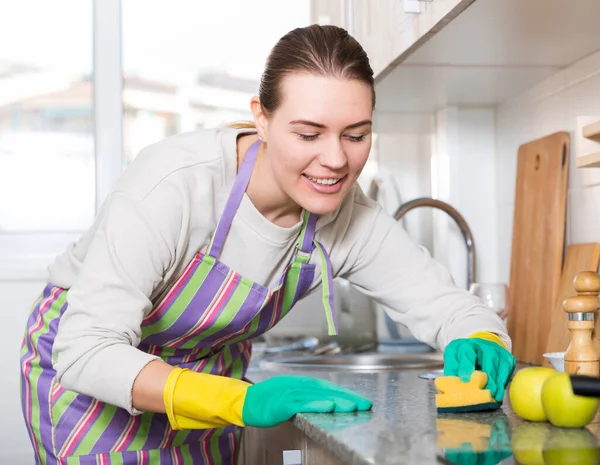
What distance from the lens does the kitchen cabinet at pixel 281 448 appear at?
111 centimetres

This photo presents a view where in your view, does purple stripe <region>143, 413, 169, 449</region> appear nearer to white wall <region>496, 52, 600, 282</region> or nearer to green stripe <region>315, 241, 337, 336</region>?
green stripe <region>315, 241, 337, 336</region>

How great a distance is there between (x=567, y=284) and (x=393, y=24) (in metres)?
0.64

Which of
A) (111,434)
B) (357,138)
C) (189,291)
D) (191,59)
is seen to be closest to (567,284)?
(357,138)

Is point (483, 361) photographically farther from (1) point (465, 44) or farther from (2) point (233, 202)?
(1) point (465, 44)

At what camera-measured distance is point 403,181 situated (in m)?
2.50

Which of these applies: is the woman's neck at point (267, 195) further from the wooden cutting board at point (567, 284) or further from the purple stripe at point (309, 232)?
the wooden cutting board at point (567, 284)

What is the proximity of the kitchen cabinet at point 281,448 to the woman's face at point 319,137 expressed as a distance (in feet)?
1.10

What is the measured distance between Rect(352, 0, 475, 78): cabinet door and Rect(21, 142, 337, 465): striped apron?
0.39 metres

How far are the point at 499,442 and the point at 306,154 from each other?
496mm

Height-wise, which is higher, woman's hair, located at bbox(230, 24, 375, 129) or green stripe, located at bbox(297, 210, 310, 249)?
woman's hair, located at bbox(230, 24, 375, 129)

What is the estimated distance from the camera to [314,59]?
1.22 meters

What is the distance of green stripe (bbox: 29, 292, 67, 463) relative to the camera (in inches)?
57.6

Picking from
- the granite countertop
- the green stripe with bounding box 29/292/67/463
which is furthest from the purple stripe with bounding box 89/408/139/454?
the granite countertop

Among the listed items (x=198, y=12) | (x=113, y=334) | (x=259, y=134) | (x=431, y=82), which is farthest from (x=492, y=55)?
(x=198, y=12)
